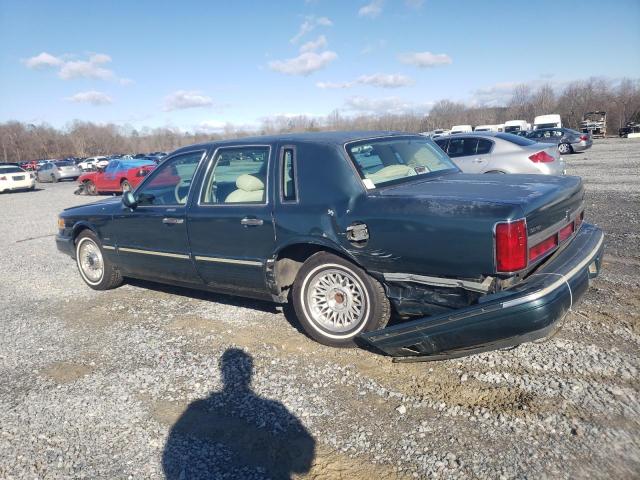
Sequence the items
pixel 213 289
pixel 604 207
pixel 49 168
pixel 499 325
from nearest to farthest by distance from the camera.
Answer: pixel 499 325, pixel 213 289, pixel 604 207, pixel 49 168

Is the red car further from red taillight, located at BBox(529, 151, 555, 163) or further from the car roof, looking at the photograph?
the car roof

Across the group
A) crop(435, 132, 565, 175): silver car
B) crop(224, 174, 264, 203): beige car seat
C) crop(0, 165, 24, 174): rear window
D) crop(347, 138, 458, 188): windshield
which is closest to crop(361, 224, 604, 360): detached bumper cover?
crop(347, 138, 458, 188): windshield

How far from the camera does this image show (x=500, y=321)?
3.02 metres

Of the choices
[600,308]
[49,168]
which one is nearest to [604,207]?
[600,308]

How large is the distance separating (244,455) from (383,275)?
1521 millimetres

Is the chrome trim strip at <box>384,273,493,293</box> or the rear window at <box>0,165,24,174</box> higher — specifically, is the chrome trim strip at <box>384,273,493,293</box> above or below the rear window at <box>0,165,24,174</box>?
below

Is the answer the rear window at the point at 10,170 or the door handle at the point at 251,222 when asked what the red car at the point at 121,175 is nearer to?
the rear window at the point at 10,170

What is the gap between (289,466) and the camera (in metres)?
2.63

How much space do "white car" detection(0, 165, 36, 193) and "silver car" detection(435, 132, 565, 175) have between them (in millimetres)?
22421

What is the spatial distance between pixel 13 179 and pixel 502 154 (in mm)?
23679

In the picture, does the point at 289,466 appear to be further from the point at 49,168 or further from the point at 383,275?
the point at 49,168

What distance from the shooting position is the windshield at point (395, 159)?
3.98 meters

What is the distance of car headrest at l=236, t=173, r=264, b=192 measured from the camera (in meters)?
4.34

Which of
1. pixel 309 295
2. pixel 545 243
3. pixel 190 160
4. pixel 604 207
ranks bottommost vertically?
pixel 604 207
